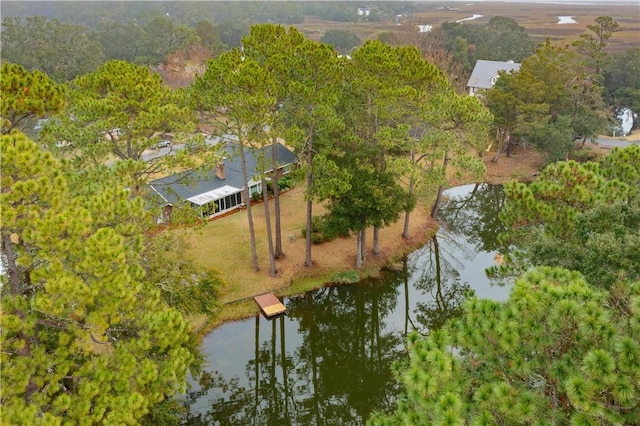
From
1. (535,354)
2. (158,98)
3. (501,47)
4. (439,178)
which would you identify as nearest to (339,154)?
(439,178)

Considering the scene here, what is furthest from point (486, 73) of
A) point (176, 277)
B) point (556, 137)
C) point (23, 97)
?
point (23, 97)

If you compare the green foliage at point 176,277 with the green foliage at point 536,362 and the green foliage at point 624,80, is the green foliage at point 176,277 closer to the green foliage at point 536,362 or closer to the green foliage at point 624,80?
the green foliage at point 536,362

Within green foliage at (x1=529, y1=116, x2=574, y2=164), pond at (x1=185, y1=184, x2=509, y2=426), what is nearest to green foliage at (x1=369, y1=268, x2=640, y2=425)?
pond at (x1=185, y1=184, x2=509, y2=426)

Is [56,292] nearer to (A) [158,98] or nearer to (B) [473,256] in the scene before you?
(A) [158,98]

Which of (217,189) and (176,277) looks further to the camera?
(217,189)

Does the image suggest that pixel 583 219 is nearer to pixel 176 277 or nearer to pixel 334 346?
pixel 334 346

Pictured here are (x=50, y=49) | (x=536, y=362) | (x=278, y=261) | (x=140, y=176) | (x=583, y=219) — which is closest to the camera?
(x=536, y=362)
